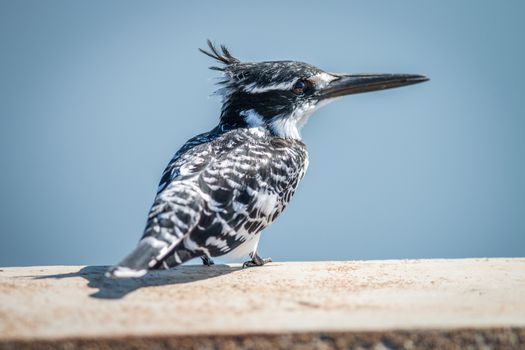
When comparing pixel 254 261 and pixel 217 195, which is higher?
pixel 217 195

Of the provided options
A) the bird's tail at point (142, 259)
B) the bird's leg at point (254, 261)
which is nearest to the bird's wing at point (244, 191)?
the bird's tail at point (142, 259)

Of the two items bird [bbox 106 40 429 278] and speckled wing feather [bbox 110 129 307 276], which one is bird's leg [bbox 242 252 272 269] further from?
speckled wing feather [bbox 110 129 307 276]

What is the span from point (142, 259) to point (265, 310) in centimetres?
112

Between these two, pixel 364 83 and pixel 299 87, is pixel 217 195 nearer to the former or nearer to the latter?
pixel 299 87

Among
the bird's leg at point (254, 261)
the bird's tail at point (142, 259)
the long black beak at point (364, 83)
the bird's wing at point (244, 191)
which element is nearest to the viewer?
the bird's tail at point (142, 259)

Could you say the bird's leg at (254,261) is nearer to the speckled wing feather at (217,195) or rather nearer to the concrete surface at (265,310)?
the speckled wing feather at (217,195)

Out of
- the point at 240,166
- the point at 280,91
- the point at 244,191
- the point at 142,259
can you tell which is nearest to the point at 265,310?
the point at 142,259

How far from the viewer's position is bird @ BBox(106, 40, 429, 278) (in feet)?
15.2

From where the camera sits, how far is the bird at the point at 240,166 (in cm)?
463

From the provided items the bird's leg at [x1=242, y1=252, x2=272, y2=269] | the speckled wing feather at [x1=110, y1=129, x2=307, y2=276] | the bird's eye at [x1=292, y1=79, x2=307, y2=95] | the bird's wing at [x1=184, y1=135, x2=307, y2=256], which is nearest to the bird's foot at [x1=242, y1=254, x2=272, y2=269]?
the bird's leg at [x1=242, y1=252, x2=272, y2=269]

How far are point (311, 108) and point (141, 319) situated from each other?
12.9 ft

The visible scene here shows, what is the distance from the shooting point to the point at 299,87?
21.6 feet

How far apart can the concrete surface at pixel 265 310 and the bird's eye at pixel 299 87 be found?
86.0 inches

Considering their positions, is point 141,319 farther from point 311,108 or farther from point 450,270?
point 311,108
